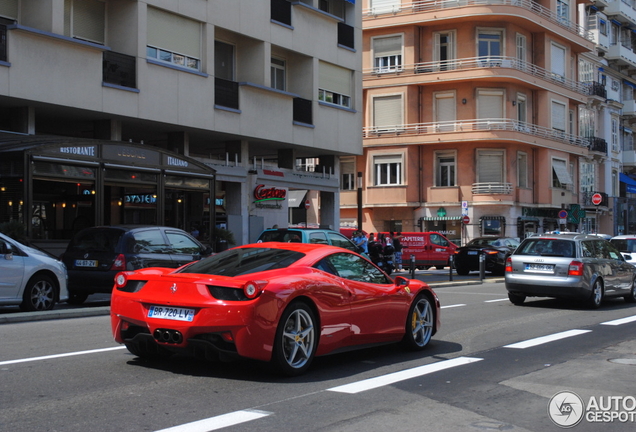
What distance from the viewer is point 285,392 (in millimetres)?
6852

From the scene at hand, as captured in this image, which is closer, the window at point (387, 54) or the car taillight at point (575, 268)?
the car taillight at point (575, 268)

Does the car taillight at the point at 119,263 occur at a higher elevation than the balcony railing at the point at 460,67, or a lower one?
lower

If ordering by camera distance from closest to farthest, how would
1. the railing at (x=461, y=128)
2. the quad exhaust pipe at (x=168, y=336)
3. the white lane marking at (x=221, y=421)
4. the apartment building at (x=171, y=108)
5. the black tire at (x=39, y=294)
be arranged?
the white lane marking at (x=221, y=421), the quad exhaust pipe at (x=168, y=336), the black tire at (x=39, y=294), the apartment building at (x=171, y=108), the railing at (x=461, y=128)

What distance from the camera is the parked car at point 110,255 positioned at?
14.6 metres

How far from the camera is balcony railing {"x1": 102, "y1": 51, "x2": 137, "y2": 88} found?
2139 cm

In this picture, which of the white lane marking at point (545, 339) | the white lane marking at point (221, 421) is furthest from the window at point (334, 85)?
the white lane marking at point (221, 421)

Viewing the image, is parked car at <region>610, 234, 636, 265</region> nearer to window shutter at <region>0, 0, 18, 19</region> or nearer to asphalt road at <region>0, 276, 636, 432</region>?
asphalt road at <region>0, 276, 636, 432</region>

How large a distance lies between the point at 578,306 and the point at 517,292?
1.50 metres

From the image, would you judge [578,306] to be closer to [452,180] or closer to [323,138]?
[323,138]

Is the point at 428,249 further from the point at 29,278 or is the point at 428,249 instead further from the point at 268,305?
the point at 268,305

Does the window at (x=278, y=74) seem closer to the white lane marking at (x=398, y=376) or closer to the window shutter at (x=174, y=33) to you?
the window shutter at (x=174, y=33)

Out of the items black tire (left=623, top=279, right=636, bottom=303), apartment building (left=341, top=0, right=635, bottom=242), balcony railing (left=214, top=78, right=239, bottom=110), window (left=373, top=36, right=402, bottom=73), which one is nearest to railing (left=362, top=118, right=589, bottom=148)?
apartment building (left=341, top=0, right=635, bottom=242)

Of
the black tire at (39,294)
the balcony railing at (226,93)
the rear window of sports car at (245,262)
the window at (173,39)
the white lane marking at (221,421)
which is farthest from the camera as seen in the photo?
the balcony railing at (226,93)

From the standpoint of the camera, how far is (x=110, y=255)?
48.2 feet
